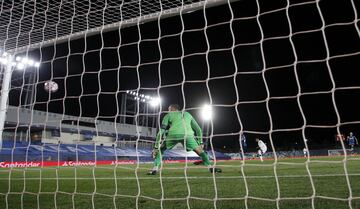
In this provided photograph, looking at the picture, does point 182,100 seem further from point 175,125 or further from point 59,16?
point 59,16

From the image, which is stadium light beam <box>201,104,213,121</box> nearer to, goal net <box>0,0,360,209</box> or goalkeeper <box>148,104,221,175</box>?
goal net <box>0,0,360,209</box>

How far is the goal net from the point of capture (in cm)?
348

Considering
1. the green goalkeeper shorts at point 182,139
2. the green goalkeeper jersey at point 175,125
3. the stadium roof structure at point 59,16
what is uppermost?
the stadium roof structure at point 59,16

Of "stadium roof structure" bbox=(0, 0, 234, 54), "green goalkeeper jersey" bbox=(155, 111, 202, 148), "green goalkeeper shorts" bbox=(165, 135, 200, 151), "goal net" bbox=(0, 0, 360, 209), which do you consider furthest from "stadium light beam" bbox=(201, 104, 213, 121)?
"stadium roof structure" bbox=(0, 0, 234, 54)

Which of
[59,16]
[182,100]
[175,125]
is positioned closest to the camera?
[59,16]

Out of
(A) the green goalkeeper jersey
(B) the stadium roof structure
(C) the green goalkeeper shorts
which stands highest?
(B) the stadium roof structure

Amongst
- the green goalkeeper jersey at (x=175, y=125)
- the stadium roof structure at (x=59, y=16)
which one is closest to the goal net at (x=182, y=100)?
the stadium roof structure at (x=59, y=16)

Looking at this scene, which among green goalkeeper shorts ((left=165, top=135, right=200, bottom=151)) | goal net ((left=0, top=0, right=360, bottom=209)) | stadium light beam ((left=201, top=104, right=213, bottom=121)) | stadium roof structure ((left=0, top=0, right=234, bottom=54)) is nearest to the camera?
stadium light beam ((left=201, top=104, right=213, bottom=121))

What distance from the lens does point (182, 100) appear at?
26234mm

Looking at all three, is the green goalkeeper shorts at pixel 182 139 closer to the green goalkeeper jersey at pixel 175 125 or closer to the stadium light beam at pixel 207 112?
the green goalkeeper jersey at pixel 175 125

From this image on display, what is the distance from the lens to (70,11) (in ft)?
16.6

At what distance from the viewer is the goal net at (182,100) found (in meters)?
3.48

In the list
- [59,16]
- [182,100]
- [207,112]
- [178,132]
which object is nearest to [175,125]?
[178,132]

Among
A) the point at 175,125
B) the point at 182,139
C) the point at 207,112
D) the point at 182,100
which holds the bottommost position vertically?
the point at 182,139
